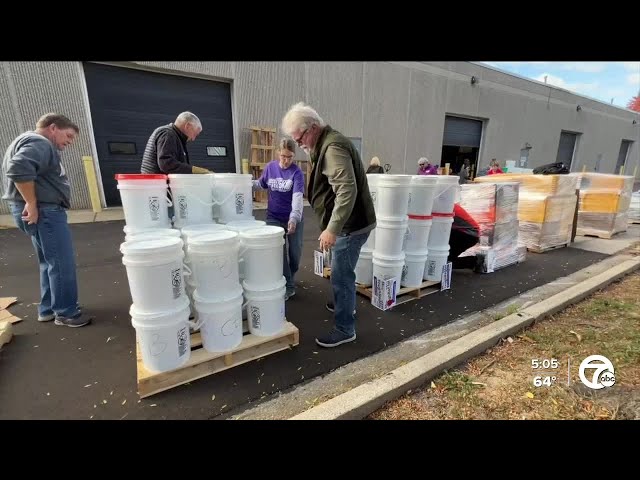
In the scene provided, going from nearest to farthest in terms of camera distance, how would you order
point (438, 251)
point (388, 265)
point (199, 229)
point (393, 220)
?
point (199, 229)
point (393, 220)
point (388, 265)
point (438, 251)

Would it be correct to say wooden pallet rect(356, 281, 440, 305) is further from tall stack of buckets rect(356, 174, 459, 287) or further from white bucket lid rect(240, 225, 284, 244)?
white bucket lid rect(240, 225, 284, 244)

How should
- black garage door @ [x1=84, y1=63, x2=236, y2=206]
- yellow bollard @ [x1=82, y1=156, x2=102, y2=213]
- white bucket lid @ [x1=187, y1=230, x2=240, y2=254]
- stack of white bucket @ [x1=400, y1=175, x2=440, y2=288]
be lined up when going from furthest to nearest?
1. black garage door @ [x1=84, y1=63, x2=236, y2=206]
2. yellow bollard @ [x1=82, y1=156, x2=102, y2=213]
3. stack of white bucket @ [x1=400, y1=175, x2=440, y2=288]
4. white bucket lid @ [x1=187, y1=230, x2=240, y2=254]

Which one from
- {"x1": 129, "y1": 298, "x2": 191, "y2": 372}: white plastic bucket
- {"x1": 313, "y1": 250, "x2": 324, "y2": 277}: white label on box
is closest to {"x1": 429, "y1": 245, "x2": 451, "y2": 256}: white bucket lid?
{"x1": 313, "y1": 250, "x2": 324, "y2": 277}: white label on box

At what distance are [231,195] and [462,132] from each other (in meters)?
16.8

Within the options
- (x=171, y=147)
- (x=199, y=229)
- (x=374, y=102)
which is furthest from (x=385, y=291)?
(x=374, y=102)

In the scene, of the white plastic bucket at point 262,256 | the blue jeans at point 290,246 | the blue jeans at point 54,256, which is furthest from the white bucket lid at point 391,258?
the blue jeans at point 54,256

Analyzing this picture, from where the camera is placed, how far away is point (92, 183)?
8.50 m

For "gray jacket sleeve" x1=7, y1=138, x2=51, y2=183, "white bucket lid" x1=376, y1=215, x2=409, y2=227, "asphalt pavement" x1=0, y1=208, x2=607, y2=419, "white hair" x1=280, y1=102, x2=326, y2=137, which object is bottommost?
"asphalt pavement" x1=0, y1=208, x2=607, y2=419

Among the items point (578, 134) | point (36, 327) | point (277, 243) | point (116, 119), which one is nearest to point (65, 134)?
point (36, 327)

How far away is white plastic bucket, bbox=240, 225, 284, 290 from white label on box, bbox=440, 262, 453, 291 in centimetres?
246

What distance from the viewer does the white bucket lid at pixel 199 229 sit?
260 cm

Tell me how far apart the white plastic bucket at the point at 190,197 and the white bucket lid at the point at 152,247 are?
2.29ft

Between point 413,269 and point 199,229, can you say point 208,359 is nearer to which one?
point 199,229

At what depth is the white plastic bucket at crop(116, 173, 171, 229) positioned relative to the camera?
9.17 ft
